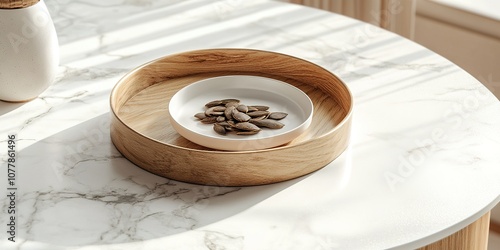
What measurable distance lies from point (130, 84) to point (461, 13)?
1.16 metres

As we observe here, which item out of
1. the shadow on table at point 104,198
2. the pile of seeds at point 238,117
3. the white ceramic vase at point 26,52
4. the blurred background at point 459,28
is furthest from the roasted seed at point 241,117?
the blurred background at point 459,28

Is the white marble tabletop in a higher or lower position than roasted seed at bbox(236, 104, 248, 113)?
lower

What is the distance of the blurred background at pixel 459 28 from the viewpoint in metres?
2.27

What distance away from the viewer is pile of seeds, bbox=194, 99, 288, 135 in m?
1.37

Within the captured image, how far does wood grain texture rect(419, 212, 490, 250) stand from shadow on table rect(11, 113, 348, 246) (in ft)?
0.80

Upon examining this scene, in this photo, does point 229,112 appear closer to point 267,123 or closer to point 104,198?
point 267,123

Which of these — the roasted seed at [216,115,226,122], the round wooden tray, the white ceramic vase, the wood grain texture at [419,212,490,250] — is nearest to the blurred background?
the round wooden tray

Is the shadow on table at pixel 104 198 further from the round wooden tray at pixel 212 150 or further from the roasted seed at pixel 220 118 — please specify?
the roasted seed at pixel 220 118

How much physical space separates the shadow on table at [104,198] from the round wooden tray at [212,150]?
0.03 m

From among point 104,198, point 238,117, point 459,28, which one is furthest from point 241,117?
point 459,28

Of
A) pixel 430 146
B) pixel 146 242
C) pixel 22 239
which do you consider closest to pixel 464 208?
pixel 430 146

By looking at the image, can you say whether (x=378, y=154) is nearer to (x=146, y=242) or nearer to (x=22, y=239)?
(x=146, y=242)

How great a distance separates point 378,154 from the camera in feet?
4.53

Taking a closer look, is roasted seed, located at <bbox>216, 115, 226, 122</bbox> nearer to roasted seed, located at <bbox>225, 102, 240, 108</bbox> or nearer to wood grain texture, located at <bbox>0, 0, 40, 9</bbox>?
roasted seed, located at <bbox>225, 102, 240, 108</bbox>
